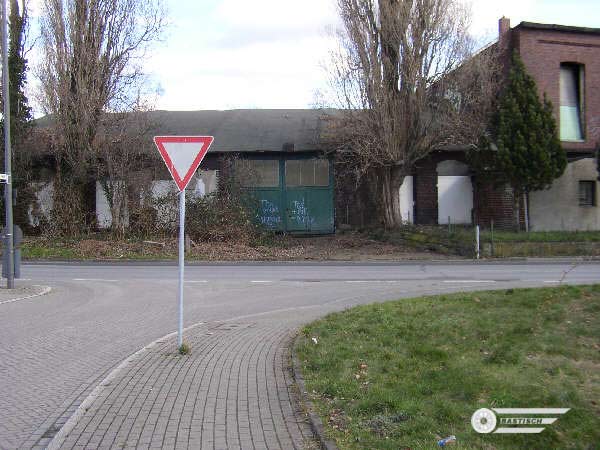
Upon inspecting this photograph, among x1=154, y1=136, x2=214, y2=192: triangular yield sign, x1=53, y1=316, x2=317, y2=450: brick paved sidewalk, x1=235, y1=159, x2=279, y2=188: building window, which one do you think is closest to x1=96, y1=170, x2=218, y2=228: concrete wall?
x1=235, y1=159, x2=279, y2=188: building window

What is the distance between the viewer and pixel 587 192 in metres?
30.5

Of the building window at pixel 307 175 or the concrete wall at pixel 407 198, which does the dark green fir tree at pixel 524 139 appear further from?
the building window at pixel 307 175

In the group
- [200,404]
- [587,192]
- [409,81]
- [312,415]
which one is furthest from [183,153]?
[587,192]

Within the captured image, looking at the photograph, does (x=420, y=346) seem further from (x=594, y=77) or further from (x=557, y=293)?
(x=594, y=77)

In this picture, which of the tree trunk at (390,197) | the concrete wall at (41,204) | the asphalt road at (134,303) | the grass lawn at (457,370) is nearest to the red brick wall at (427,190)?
the tree trunk at (390,197)

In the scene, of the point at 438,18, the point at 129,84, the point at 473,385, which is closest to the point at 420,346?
the point at 473,385

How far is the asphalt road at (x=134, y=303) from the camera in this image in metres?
6.57

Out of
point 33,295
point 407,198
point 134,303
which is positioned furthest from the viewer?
point 407,198

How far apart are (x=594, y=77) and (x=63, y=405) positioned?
102ft

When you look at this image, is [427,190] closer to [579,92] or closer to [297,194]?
[297,194]

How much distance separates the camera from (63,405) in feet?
19.7

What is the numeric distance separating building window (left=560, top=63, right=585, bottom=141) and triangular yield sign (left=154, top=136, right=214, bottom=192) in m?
26.5

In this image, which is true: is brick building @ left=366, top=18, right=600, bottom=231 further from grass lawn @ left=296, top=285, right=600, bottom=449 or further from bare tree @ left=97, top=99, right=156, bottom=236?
grass lawn @ left=296, top=285, right=600, bottom=449

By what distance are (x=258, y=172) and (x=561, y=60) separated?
51.2 feet
